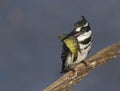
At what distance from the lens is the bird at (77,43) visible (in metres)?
12.0

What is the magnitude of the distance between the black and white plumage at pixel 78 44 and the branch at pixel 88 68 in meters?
0.28

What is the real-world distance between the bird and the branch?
264 millimetres

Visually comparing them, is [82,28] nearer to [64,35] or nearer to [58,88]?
[64,35]

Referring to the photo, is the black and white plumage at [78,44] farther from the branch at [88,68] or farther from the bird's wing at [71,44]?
the branch at [88,68]

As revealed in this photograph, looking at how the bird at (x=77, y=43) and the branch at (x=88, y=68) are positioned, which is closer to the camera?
the branch at (x=88, y=68)

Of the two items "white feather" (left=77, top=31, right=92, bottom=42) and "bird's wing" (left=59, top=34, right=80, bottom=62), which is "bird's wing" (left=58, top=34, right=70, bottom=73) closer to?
"bird's wing" (left=59, top=34, right=80, bottom=62)

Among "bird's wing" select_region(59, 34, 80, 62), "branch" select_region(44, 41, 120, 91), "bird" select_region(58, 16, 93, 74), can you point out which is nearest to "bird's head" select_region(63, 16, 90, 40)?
"bird" select_region(58, 16, 93, 74)

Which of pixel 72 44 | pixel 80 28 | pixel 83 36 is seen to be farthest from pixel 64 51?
pixel 80 28

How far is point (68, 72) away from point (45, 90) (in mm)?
1731

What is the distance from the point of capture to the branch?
37.0 feet

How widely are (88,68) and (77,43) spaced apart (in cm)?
89

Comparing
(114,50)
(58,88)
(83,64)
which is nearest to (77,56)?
(83,64)

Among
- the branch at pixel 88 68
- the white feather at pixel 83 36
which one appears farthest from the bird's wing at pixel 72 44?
the branch at pixel 88 68

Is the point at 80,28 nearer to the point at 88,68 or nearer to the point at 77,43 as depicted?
the point at 77,43
